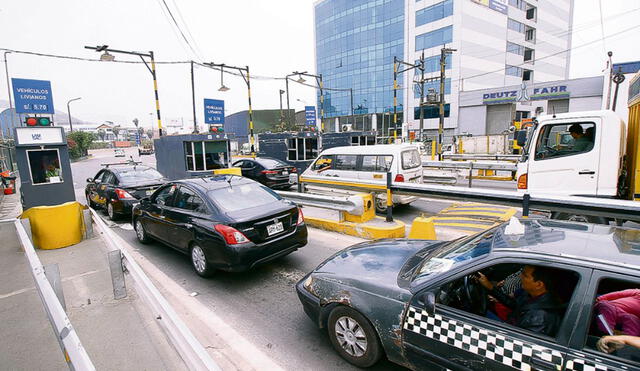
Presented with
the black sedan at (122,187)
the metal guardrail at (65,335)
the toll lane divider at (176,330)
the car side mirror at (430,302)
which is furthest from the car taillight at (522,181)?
the black sedan at (122,187)

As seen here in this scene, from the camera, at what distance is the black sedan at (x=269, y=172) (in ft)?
44.0

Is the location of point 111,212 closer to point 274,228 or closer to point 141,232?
point 141,232

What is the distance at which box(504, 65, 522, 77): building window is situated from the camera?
175 ft

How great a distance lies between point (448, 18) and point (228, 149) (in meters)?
44.3

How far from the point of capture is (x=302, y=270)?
17.6 ft

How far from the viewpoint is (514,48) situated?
5381 cm

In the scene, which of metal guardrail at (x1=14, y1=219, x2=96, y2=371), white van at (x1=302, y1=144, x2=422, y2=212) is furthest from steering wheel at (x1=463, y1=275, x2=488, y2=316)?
white van at (x1=302, y1=144, x2=422, y2=212)

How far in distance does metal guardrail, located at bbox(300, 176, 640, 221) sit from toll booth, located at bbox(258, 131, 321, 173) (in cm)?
969

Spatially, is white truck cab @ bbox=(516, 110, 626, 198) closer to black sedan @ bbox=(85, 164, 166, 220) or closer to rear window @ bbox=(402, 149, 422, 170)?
rear window @ bbox=(402, 149, 422, 170)

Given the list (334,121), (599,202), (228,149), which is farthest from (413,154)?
(334,121)

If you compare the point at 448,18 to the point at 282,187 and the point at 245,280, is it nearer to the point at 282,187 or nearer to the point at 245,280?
the point at 282,187

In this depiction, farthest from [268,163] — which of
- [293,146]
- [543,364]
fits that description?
[543,364]

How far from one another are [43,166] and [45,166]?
0.04 m

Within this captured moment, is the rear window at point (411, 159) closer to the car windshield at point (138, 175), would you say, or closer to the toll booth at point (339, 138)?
the car windshield at point (138, 175)
